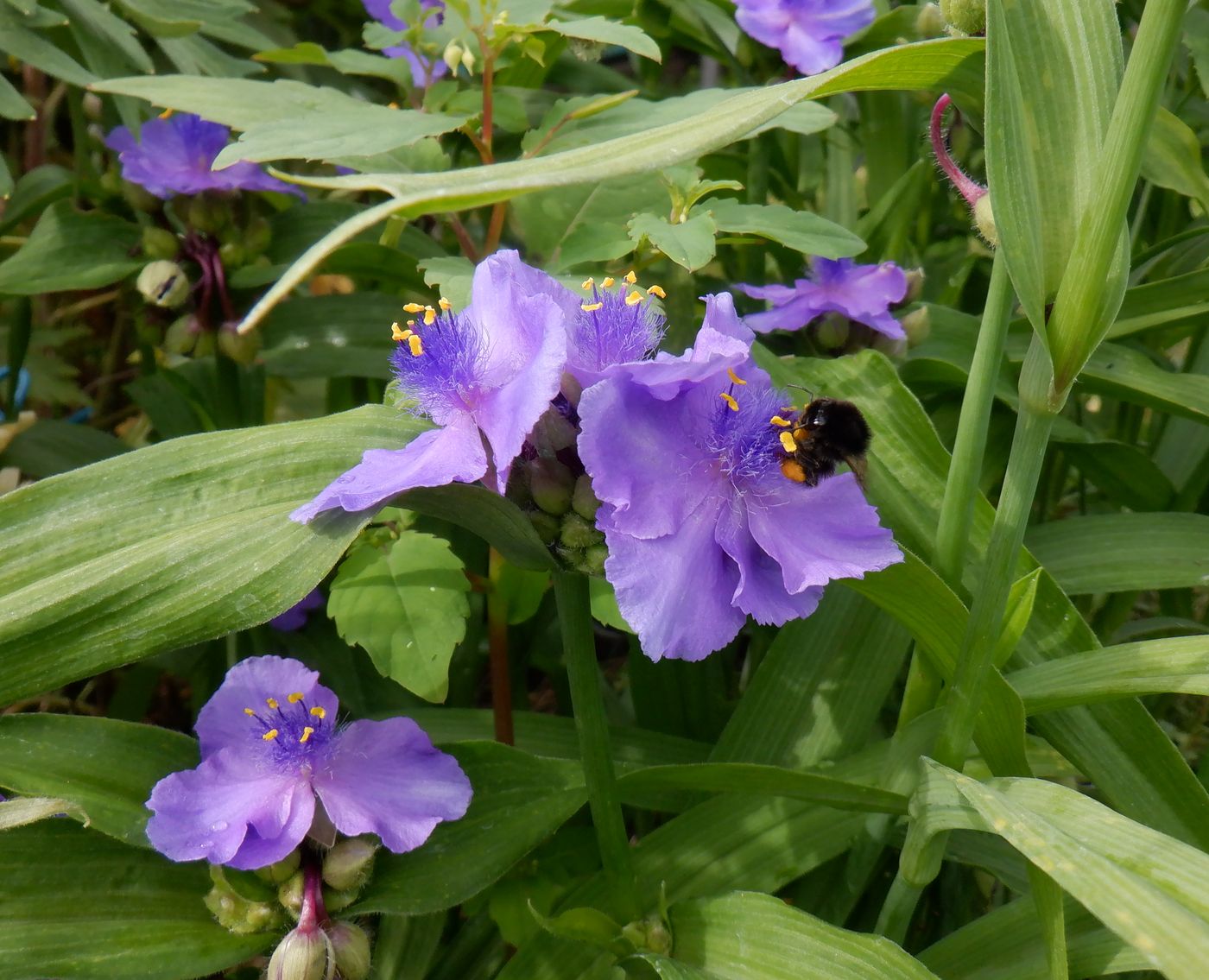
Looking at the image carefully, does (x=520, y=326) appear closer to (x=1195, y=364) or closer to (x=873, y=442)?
(x=873, y=442)

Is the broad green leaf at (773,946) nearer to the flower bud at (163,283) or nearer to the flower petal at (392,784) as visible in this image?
the flower petal at (392,784)

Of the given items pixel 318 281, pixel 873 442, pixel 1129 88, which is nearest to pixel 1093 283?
pixel 1129 88

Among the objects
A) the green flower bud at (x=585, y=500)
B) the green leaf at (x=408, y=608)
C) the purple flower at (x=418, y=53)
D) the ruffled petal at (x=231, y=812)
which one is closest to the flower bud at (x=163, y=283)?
the purple flower at (x=418, y=53)

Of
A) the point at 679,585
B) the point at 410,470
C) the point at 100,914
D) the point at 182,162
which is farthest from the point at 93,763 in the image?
the point at 182,162

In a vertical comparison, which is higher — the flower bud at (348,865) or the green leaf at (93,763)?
the green leaf at (93,763)

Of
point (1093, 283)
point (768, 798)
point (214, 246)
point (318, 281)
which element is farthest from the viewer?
point (318, 281)
